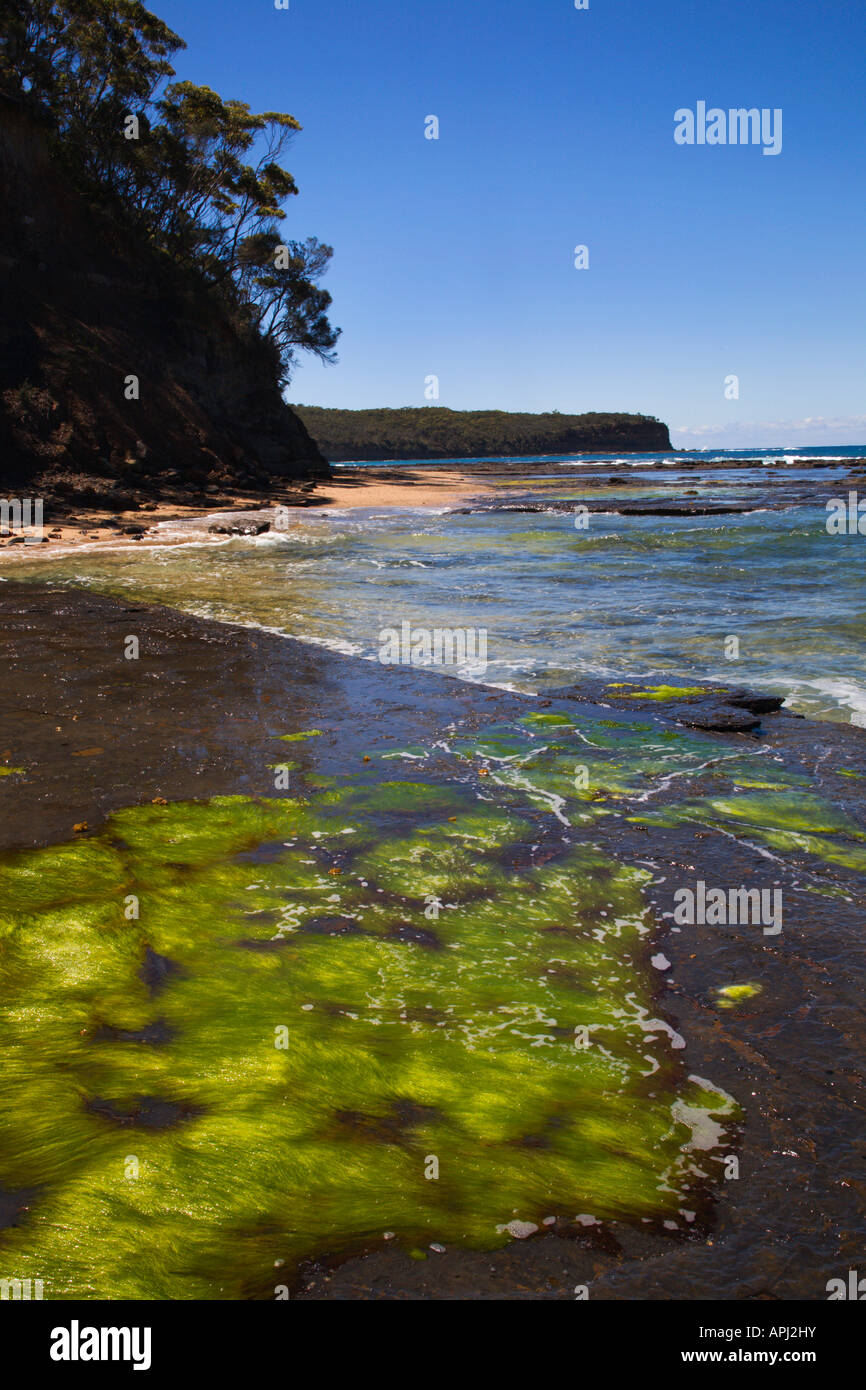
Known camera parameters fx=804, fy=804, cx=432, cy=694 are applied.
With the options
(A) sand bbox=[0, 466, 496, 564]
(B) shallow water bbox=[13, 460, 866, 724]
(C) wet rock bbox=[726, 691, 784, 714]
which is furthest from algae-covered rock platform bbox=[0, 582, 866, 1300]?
(A) sand bbox=[0, 466, 496, 564]

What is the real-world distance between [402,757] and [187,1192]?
4.28m

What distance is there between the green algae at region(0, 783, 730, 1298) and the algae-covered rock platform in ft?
0.04

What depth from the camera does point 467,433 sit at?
165875mm

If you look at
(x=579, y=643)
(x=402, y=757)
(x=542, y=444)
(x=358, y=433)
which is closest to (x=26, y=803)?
(x=402, y=757)

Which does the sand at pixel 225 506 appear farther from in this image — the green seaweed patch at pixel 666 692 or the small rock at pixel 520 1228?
the small rock at pixel 520 1228

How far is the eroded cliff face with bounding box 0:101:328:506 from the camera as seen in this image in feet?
88.7

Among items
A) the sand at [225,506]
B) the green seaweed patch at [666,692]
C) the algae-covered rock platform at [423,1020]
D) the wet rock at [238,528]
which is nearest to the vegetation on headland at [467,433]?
the sand at [225,506]

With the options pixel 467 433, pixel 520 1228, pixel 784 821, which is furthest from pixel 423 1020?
pixel 467 433

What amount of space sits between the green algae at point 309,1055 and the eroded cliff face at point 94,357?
79.6 feet

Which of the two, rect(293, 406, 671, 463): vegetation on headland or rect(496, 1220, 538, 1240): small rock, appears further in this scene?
rect(293, 406, 671, 463): vegetation on headland

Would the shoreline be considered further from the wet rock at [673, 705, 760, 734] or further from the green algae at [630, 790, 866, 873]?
the green algae at [630, 790, 866, 873]

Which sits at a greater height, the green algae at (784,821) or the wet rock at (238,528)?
the wet rock at (238,528)

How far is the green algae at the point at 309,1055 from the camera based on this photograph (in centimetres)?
250
